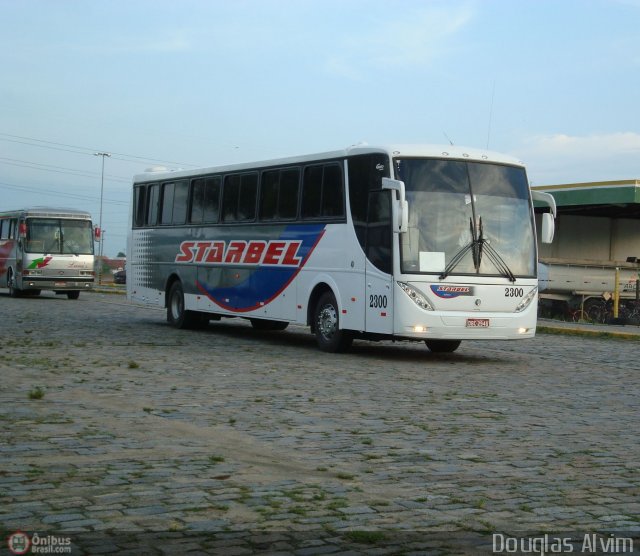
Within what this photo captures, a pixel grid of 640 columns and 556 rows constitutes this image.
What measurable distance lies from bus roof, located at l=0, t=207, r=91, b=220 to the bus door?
85.0 ft

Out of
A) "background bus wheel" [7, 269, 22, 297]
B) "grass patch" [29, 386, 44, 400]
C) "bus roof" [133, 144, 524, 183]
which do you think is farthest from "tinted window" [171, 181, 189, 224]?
"background bus wheel" [7, 269, 22, 297]

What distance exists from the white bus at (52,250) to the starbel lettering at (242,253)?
17.5 m

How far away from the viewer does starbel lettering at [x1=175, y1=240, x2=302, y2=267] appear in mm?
19453

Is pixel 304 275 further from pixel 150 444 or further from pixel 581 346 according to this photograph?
pixel 150 444

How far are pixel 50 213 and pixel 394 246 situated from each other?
2684 centimetres

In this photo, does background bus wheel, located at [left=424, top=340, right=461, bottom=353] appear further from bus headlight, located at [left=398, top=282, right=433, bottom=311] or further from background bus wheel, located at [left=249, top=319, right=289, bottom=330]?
background bus wheel, located at [left=249, top=319, right=289, bottom=330]

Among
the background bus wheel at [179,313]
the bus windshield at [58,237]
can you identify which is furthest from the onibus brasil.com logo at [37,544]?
the bus windshield at [58,237]

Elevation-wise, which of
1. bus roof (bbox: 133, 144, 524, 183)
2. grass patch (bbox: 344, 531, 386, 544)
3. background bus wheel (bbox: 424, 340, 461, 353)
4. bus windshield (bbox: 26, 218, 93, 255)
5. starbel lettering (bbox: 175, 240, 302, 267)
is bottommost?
grass patch (bbox: 344, 531, 386, 544)

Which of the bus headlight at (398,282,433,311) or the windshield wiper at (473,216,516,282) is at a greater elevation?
the windshield wiper at (473,216,516,282)

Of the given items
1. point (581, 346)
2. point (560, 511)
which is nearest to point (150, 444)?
point (560, 511)

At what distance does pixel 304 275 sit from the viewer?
18.9 meters

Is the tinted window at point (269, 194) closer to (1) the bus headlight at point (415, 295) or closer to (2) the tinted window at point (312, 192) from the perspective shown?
(2) the tinted window at point (312, 192)

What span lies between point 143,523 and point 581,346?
16857mm

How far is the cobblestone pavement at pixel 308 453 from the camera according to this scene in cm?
573
